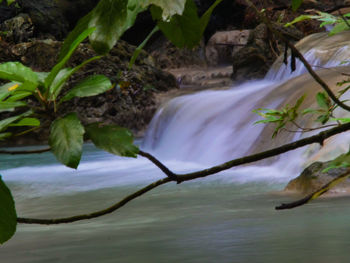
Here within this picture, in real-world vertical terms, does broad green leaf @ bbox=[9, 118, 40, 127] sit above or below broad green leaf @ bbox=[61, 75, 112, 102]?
below

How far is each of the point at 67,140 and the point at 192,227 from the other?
1.48 m

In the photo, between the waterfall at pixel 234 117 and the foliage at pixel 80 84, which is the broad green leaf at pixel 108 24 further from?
the waterfall at pixel 234 117

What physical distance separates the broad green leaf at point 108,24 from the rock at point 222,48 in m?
12.3

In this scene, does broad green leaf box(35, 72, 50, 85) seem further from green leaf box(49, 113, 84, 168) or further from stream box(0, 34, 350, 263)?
stream box(0, 34, 350, 263)

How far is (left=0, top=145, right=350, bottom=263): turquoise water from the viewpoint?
1604mm

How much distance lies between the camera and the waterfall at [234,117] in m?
4.94

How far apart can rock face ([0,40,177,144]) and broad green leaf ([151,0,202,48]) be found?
8731 millimetres

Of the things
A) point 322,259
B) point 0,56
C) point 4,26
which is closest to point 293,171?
point 322,259

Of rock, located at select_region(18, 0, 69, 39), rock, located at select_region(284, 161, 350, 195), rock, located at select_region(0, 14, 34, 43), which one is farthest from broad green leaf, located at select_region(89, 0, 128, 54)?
rock, located at select_region(18, 0, 69, 39)

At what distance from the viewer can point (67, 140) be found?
64 centimetres

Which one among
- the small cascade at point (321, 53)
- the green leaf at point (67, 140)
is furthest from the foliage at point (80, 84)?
the small cascade at point (321, 53)

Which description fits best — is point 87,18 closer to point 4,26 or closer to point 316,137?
point 316,137

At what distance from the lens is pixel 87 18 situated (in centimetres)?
63

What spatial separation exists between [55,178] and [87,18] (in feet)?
14.5
